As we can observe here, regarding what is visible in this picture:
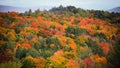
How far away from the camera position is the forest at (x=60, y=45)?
507 inches

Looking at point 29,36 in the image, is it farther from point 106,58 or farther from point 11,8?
point 106,58

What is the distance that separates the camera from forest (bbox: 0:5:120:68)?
12.9 meters

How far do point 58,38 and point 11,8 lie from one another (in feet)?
15.8

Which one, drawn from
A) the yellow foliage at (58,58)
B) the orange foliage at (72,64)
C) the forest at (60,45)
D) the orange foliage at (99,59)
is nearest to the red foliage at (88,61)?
the forest at (60,45)

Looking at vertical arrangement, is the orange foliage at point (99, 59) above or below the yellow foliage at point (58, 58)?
below

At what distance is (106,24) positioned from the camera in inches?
882

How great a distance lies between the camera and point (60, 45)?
16.6 m

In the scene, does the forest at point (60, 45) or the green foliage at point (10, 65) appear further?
the forest at point (60, 45)

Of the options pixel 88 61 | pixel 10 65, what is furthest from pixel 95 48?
pixel 10 65

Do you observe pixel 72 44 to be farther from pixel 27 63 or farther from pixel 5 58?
pixel 5 58

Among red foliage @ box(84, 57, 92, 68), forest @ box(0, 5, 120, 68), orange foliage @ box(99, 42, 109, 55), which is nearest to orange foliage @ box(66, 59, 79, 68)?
forest @ box(0, 5, 120, 68)

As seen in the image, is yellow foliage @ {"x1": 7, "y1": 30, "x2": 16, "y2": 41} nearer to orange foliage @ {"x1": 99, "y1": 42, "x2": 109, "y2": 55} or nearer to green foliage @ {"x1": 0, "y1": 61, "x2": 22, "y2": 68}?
green foliage @ {"x1": 0, "y1": 61, "x2": 22, "y2": 68}

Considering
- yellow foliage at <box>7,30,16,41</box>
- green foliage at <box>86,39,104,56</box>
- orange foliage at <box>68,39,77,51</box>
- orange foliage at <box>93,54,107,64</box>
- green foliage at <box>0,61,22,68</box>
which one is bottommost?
orange foliage at <box>93,54,107,64</box>

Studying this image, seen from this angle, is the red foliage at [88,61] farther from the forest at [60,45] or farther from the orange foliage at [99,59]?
the orange foliage at [99,59]
